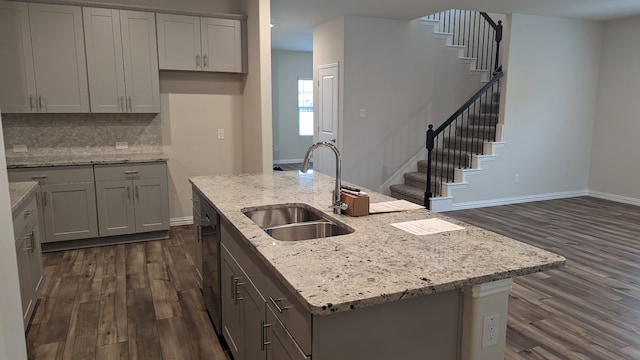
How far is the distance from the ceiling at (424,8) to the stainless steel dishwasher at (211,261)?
3.32 meters

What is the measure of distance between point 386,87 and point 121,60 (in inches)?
141

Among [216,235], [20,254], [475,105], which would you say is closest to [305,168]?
[216,235]

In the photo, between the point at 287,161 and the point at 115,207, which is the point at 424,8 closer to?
the point at 115,207

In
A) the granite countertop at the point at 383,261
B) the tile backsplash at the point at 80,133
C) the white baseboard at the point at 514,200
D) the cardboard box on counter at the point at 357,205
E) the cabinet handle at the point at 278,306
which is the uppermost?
the tile backsplash at the point at 80,133

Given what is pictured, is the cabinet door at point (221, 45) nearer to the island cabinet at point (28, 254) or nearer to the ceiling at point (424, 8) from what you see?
the ceiling at point (424, 8)

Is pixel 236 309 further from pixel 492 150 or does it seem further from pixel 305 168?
pixel 492 150

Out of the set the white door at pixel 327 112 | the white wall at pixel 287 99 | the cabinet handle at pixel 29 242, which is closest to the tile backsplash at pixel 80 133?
the cabinet handle at pixel 29 242

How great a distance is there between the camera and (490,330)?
5.35 ft

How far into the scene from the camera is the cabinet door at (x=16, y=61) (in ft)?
13.6

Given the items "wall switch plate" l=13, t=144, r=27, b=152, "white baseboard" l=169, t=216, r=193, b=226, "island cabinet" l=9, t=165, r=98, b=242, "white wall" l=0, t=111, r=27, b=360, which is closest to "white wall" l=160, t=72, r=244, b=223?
"white baseboard" l=169, t=216, r=193, b=226

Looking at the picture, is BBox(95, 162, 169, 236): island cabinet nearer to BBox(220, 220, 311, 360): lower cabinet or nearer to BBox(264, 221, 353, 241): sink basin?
BBox(220, 220, 311, 360): lower cabinet

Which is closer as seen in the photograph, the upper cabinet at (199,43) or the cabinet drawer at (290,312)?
the cabinet drawer at (290,312)

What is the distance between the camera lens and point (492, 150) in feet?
20.9

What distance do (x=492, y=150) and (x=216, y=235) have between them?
4906 mm
